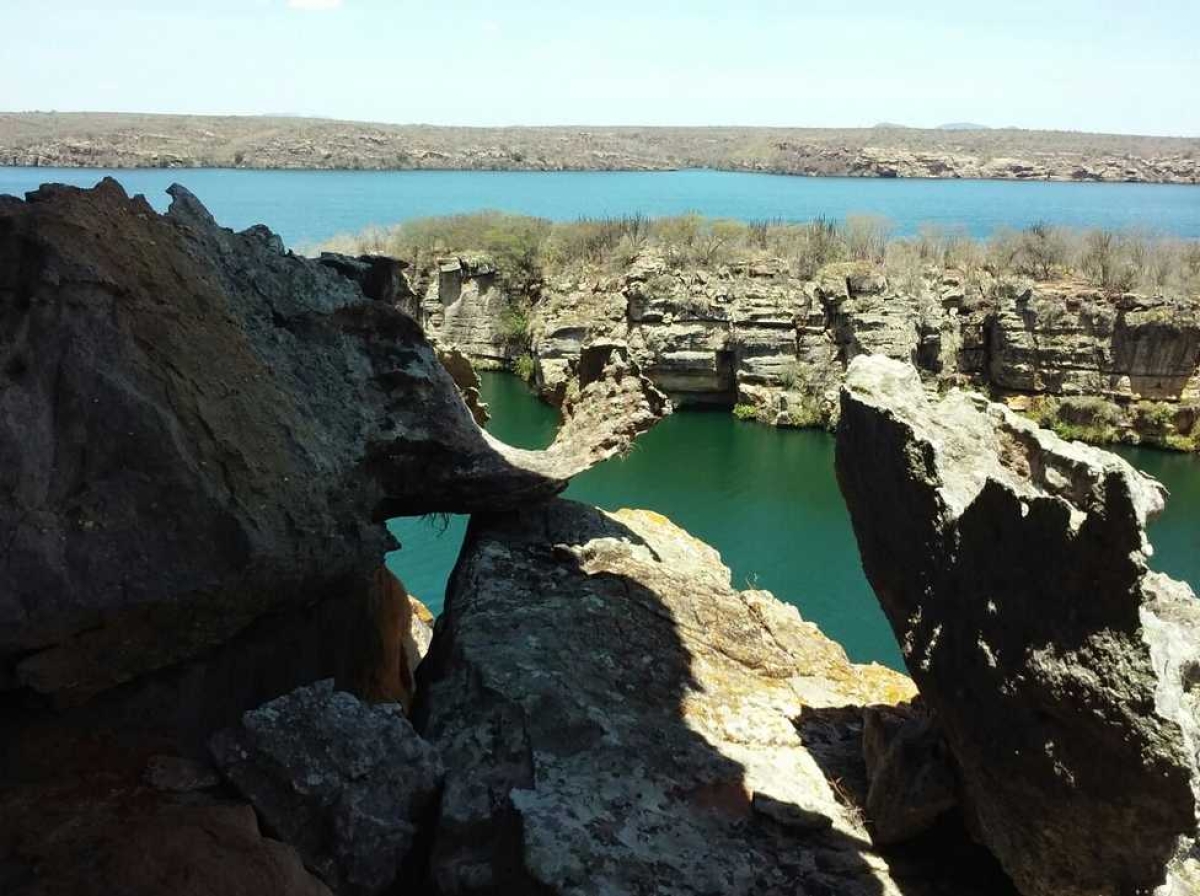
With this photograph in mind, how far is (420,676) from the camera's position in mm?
7047

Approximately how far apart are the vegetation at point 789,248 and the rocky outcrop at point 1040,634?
31353mm

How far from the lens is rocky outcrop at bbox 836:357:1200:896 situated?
418 centimetres

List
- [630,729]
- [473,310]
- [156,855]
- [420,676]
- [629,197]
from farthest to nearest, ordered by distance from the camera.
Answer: [629,197] → [473,310] → [420,676] → [630,729] → [156,855]

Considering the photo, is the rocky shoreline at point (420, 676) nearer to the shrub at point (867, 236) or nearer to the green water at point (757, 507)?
the green water at point (757, 507)

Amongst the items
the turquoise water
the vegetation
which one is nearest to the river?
the turquoise water

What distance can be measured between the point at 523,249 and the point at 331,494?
3674 cm

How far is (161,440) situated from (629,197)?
8482cm

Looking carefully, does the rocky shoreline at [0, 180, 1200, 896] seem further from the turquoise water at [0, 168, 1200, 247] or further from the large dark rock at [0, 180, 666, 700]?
the turquoise water at [0, 168, 1200, 247]

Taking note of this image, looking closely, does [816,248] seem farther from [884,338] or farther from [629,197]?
[629,197]

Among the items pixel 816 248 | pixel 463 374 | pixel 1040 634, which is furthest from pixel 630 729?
pixel 816 248

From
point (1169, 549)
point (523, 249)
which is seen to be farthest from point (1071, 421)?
point (523, 249)

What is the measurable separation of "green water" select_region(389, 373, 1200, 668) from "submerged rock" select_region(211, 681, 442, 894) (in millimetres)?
9644

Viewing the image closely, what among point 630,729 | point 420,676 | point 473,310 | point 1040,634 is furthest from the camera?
point 473,310

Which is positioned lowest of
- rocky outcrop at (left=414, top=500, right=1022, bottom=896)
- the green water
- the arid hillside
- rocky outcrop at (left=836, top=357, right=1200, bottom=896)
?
the green water
